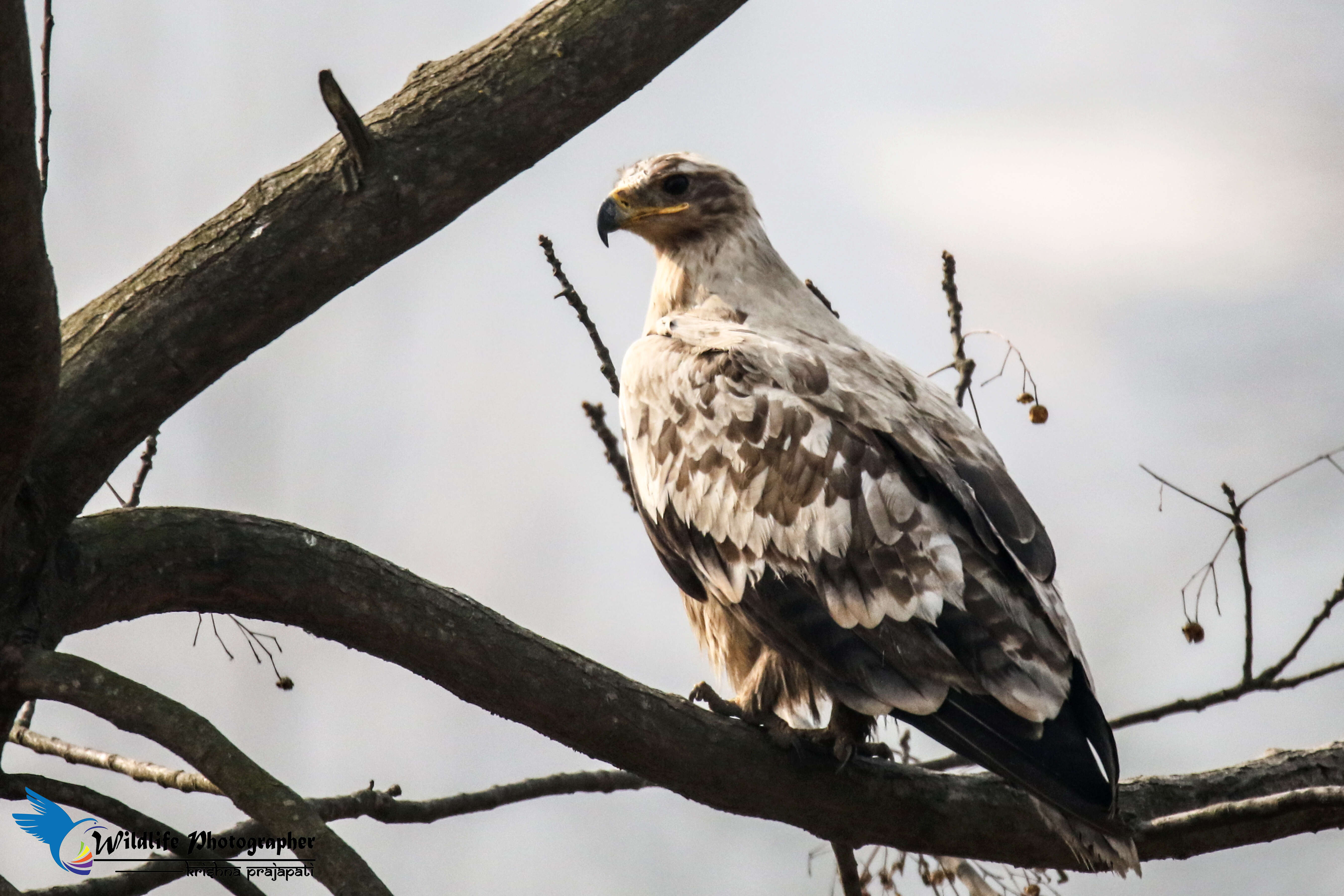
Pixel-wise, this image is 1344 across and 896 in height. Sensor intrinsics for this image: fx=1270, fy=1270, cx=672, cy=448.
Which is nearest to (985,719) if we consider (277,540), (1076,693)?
(1076,693)

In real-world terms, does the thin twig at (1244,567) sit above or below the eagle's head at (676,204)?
below

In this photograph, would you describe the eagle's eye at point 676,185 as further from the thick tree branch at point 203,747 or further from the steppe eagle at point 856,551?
the thick tree branch at point 203,747

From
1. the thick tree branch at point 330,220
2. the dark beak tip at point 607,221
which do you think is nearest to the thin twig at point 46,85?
the thick tree branch at point 330,220

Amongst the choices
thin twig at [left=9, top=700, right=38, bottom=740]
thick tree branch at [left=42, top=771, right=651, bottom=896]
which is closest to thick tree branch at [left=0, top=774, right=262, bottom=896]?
thick tree branch at [left=42, top=771, right=651, bottom=896]

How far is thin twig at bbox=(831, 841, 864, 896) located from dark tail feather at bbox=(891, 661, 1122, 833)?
0.80 m

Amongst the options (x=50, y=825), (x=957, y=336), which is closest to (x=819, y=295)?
(x=957, y=336)

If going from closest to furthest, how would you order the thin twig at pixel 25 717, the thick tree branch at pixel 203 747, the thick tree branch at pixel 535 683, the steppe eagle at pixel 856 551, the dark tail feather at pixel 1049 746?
the thick tree branch at pixel 203 747, the thick tree branch at pixel 535 683, the dark tail feather at pixel 1049 746, the steppe eagle at pixel 856 551, the thin twig at pixel 25 717

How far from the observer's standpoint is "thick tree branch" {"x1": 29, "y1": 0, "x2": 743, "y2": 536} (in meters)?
2.60

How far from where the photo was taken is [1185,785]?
3.54 m

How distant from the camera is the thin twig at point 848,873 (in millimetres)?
3828

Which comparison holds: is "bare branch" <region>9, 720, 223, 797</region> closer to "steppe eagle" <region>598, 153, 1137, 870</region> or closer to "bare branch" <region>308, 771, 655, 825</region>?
"bare branch" <region>308, 771, 655, 825</region>

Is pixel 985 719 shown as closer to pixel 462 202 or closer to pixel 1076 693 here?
pixel 1076 693

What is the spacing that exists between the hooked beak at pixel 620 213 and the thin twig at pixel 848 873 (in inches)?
90.8

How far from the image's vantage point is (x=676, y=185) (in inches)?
189
